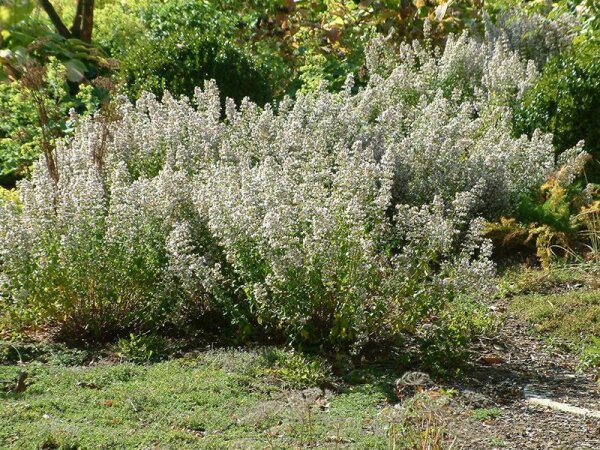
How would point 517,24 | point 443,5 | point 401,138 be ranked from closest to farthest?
point 401,138 → point 517,24 → point 443,5

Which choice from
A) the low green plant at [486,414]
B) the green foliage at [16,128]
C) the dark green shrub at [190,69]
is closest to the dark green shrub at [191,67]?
the dark green shrub at [190,69]

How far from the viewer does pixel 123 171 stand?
597cm

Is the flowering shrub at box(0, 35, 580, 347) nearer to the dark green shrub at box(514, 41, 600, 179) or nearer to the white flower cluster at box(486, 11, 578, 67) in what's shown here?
the dark green shrub at box(514, 41, 600, 179)

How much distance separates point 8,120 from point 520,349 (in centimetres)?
505

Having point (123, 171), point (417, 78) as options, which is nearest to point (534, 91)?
point (417, 78)

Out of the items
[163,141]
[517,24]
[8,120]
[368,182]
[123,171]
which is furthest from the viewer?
[517,24]

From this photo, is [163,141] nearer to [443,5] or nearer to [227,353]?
[227,353]

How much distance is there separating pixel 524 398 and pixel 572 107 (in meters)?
4.19

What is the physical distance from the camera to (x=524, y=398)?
4.82 meters

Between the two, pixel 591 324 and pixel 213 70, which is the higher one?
pixel 213 70

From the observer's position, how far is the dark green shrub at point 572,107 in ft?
27.4

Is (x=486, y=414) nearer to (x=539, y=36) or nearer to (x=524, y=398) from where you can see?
(x=524, y=398)

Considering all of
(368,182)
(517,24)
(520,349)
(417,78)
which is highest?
→ (517,24)

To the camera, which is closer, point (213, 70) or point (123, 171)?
point (123, 171)
